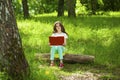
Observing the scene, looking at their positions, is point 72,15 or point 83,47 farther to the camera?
point 72,15

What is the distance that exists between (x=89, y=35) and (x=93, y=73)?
6.43 meters

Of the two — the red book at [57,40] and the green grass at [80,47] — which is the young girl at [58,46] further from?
the green grass at [80,47]

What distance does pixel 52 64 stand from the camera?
11023 mm

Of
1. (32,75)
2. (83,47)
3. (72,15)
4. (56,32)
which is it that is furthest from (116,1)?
(32,75)

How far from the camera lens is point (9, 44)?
7.48m

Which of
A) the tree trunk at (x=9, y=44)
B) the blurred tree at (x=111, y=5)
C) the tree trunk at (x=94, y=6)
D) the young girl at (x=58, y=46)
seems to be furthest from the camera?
the blurred tree at (x=111, y=5)

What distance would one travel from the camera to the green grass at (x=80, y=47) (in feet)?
32.5

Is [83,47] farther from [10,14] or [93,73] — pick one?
[10,14]

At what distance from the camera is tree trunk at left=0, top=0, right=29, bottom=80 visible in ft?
24.3

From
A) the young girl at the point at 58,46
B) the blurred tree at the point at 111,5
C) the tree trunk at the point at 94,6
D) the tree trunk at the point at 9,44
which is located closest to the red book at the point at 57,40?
the young girl at the point at 58,46

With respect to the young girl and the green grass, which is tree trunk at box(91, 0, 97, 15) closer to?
the green grass

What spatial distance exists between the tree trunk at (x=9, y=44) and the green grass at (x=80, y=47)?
0.58 metres

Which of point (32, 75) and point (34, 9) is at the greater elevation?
point (32, 75)

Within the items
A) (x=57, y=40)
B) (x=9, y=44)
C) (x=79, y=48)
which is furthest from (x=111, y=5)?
(x=9, y=44)
